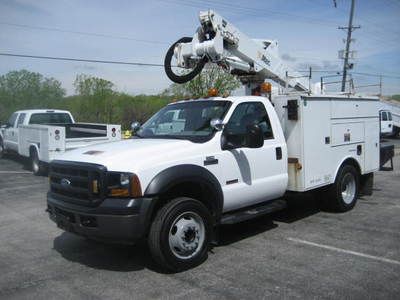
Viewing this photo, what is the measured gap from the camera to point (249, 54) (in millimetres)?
7328

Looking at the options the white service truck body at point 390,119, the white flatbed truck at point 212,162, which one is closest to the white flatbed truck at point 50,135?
the white flatbed truck at point 212,162

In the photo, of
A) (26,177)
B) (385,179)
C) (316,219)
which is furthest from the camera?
(26,177)

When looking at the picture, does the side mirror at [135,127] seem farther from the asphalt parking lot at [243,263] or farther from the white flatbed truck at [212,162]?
the asphalt parking lot at [243,263]

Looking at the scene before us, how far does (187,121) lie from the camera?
5984mm

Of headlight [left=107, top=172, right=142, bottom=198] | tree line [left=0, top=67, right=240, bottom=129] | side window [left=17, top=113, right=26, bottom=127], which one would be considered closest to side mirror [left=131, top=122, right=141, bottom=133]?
headlight [left=107, top=172, right=142, bottom=198]

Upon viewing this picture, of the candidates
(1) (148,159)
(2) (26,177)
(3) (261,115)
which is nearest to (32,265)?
(1) (148,159)

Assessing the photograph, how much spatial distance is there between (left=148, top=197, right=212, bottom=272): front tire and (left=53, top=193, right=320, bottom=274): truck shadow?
0.26 meters

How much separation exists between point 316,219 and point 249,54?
9.84ft

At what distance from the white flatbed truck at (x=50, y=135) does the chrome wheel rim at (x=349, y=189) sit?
700 cm

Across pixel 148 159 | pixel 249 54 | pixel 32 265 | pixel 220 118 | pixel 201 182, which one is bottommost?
pixel 32 265

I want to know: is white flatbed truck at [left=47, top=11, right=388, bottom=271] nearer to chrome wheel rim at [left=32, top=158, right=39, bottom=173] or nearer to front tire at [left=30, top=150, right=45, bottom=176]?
front tire at [left=30, top=150, right=45, bottom=176]

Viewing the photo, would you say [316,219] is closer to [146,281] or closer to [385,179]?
[146,281]

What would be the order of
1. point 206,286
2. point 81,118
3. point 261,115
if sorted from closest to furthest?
1. point 206,286
2. point 261,115
3. point 81,118

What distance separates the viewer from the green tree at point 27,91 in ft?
161
